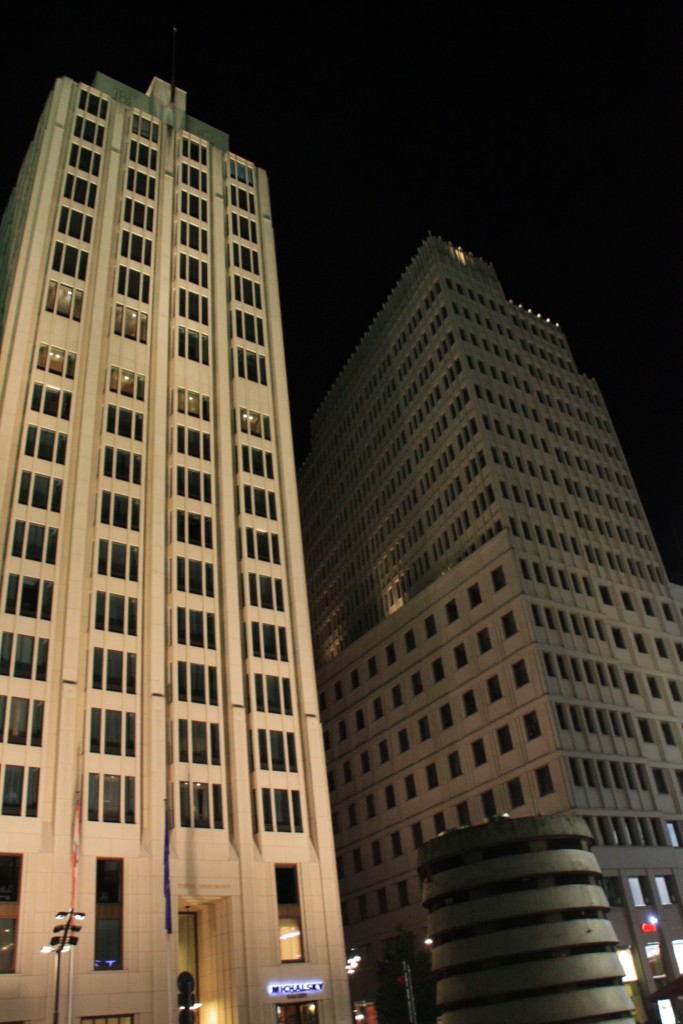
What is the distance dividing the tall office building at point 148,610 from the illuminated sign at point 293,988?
17cm

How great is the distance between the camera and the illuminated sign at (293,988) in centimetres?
5481

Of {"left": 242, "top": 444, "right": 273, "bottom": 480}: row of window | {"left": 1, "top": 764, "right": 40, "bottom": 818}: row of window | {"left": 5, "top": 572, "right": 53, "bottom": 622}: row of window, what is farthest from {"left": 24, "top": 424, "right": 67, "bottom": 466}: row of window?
{"left": 1, "top": 764, "right": 40, "bottom": 818}: row of window

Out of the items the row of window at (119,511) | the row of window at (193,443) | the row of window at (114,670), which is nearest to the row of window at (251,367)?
the row of window at (193,443)

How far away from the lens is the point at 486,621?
8581cm

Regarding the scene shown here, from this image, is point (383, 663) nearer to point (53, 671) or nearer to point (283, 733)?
point (283, 733)

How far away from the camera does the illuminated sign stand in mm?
54812

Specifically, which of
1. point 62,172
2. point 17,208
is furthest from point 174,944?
point 17,208

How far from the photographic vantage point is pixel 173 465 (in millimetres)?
72938

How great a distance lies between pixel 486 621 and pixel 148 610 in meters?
35.9

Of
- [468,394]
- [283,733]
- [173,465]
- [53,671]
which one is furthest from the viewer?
[468,394]

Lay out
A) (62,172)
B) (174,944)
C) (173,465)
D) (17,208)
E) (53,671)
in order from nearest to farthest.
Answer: (174,944), (53,671), (173,465), (62,172), (17,208)

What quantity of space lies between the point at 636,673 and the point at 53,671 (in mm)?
57125

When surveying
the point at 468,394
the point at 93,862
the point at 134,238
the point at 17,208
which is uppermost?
the point at 17,208

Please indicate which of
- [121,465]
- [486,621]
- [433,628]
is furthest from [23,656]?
[433,628]
